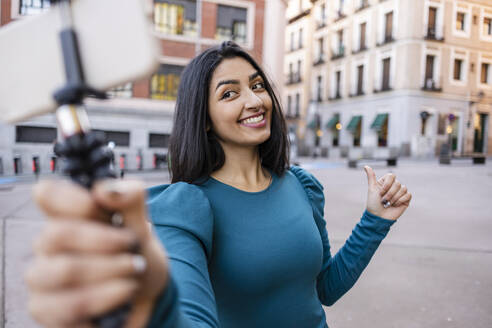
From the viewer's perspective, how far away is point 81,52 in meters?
0.47

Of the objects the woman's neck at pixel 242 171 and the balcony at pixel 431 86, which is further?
the balcony at pixel 431 86

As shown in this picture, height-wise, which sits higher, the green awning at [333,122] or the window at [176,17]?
the window at [176,17]

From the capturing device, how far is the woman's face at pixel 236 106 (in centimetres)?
143

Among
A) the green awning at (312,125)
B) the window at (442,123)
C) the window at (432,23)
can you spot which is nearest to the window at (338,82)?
the green awning at (312,125)

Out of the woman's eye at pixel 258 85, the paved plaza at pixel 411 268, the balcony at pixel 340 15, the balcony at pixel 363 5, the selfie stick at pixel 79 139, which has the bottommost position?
the paved plaza at pixel 411 268

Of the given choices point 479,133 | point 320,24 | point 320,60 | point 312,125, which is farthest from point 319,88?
point 479,133

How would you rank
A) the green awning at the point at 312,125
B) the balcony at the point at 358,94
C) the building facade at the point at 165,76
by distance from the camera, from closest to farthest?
the building facade at the point at 165,76
the balcony at the point at 358,94
the green awning at the point at 312,125

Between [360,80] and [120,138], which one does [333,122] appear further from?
[120,138]

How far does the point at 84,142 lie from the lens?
40cm

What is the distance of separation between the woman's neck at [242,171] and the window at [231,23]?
15.6 metres

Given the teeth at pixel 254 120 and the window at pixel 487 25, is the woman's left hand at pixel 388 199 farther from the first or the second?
the window at pixel 487 25

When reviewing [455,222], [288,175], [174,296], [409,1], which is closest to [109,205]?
[174,296]

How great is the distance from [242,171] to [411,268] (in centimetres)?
289

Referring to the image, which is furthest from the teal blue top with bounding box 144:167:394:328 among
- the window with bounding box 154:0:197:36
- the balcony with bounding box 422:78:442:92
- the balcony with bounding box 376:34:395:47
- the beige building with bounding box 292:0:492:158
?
the balcony with bounding box 376:34:395:47
